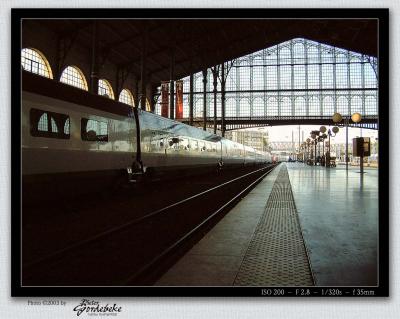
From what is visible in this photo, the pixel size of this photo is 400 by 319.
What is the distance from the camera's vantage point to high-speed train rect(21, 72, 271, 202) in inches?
273

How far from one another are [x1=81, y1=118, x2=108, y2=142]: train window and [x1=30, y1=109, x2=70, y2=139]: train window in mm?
699

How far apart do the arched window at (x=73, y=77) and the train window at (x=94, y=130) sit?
1790cm

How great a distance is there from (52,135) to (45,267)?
3268 millimetres

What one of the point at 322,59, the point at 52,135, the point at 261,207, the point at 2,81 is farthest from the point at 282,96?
the point at 2,81

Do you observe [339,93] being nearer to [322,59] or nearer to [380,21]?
[322,59]

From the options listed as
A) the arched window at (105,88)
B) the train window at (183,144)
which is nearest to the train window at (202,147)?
the train window at (183,144)

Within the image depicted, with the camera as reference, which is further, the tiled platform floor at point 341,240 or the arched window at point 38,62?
the arched window at point 38,62

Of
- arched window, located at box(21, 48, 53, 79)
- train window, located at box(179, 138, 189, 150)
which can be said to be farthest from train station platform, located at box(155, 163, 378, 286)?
arched window, located at box(21, 48, 53, 79)

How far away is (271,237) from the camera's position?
20.4 ft

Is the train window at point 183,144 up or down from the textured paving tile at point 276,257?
up

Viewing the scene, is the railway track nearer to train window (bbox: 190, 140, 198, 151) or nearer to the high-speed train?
the high-speed train

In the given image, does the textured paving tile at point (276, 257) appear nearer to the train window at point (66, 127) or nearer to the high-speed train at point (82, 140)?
the high-speed train at point (82, 140)

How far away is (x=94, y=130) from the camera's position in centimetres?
936

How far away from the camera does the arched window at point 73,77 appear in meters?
26.6
